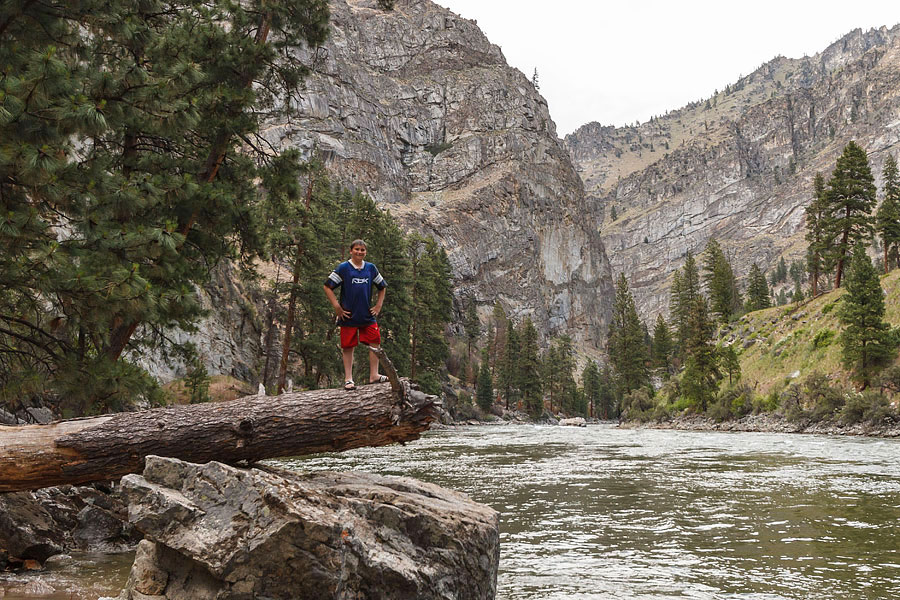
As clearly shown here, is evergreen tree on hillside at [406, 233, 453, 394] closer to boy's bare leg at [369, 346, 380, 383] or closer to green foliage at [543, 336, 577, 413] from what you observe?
green foliage at [543, 336, 577, 413]

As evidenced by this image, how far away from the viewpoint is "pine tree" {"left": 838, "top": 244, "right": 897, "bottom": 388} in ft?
108

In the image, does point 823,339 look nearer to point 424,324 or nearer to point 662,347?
point 424,324

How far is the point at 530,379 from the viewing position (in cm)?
8494

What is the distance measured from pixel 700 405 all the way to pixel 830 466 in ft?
115

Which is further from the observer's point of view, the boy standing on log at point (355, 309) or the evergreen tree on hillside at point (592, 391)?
the evergreen tree on hillside at point (592, 391)

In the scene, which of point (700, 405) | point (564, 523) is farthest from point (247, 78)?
point (700, 405)

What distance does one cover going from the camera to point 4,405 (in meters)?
12.4

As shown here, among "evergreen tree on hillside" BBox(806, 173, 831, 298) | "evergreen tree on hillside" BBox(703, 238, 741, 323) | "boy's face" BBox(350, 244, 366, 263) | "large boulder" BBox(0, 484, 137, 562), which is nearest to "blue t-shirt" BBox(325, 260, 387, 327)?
"boy's face" BBox(350, 244, 366, 263)

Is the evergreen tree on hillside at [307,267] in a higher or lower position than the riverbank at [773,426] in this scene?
higher

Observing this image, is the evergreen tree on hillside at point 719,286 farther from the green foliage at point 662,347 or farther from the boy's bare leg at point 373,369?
the boy's bare leg at point 373,369

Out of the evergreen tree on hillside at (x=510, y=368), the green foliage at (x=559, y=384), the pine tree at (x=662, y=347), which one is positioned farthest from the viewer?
the green foliage at (x=559, y=384)

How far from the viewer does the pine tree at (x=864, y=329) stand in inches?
1298

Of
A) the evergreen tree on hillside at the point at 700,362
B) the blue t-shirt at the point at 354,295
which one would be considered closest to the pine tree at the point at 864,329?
the evergreen tree on hillside at the point at 700,362

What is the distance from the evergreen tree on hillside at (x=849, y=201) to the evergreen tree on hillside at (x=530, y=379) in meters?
44.3
